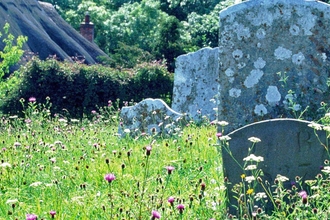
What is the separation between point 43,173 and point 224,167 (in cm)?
182

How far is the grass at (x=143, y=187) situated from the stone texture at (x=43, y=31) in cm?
1667

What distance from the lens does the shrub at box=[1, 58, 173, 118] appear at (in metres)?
15.2

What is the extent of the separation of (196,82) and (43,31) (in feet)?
55.4

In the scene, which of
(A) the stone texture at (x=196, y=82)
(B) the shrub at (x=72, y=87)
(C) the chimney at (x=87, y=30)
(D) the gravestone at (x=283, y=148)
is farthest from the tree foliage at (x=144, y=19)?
(D) the gravestone at (x=283, y=148)

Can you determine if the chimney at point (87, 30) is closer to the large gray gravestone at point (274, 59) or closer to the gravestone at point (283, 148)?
the large gray gravestone at point (274, 59)

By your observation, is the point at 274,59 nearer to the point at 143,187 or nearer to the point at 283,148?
the point at 283,148

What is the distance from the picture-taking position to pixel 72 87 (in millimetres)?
15500

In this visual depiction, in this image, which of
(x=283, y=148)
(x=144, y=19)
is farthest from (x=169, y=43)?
(x=283, y=148)

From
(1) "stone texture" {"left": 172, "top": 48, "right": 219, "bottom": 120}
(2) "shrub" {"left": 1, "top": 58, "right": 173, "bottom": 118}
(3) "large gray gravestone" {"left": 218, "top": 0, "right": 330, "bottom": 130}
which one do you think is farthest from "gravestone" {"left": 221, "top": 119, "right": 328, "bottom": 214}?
(2) "shrub" {"left": 1, "top": 58, "right": 173, "bottom": 118}

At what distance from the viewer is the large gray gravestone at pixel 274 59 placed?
636 centimetres

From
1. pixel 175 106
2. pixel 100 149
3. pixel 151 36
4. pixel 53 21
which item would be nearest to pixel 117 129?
pixel 175 106

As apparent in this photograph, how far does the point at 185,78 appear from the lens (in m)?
10.3

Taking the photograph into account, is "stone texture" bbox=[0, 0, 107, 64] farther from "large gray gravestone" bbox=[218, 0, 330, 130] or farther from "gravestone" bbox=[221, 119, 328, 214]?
"gravestone" bbox=[221, 119, 328, 214]

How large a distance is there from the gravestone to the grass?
0.06 metres
